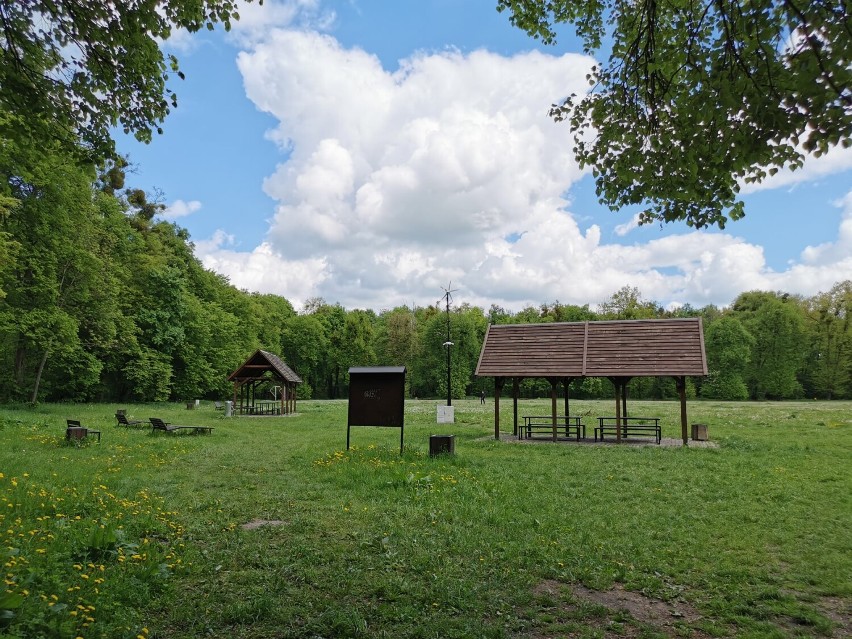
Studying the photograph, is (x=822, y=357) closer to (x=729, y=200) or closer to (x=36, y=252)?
(x=729, y=200)

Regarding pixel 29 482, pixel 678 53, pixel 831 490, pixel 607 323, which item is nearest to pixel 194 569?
pixel 29 482

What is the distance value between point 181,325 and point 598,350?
113 ft

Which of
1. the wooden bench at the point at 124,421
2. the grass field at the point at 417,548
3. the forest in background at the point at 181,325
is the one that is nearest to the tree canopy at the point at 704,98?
the grass field at the point at 417,548

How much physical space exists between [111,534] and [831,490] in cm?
1237

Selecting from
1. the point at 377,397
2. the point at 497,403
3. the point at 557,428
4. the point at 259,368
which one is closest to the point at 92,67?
the point at 377,397

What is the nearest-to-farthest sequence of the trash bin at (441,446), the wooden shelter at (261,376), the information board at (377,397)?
the trash bin at (441,446) < the information board at (377,397) < the wooden shelter at (261,376)

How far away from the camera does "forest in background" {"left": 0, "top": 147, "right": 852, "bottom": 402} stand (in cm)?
2714

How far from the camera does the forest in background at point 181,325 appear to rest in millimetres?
27141

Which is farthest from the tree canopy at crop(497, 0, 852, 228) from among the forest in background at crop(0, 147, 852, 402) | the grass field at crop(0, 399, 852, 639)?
the forest in background at crop(0, 147, 852, 402)

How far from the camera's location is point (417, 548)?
6637 mm

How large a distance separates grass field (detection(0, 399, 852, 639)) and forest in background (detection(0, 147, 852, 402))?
514 cm

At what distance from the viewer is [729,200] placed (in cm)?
674

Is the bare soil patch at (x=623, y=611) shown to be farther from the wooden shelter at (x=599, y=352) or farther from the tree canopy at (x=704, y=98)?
the wooden shelter at (x=599, y=352)

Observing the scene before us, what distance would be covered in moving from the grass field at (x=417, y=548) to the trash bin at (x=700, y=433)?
590 cm
